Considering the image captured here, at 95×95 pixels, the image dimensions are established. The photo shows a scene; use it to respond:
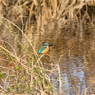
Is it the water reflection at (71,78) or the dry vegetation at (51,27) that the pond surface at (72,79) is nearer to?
the water reflection at (71,78)

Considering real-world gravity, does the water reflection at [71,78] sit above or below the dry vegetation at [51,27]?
below

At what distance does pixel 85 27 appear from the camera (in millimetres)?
8039

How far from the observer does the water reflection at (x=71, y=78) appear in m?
3.84

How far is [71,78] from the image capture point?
4.36 m

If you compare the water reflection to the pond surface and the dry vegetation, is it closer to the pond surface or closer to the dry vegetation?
the pond surface

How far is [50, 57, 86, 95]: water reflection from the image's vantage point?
151 inches

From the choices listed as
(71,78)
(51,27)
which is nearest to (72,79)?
(71,78)

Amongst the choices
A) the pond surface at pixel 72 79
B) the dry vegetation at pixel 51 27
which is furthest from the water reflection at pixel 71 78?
the dry vegetation at pixel 51 27

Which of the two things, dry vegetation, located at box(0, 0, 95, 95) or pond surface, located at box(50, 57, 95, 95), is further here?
dry vegetation, located at box(0, 0, 95, 95)

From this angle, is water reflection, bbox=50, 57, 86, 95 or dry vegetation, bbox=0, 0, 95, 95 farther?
dry vegetation, bbox=0, 0, 95, 95

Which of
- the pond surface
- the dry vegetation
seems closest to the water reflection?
the pond surface

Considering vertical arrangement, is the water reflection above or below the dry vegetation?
below

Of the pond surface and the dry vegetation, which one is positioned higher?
the dry vegetation

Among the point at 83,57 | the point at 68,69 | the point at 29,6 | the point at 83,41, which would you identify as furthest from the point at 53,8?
the point at 68,69
